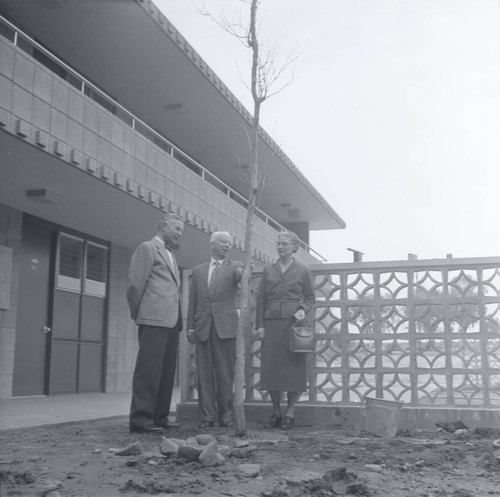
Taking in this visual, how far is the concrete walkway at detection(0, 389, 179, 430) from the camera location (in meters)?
6.86

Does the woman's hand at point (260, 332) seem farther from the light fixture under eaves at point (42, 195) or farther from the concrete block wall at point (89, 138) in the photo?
the light fixture under eaves at point (42, 195)

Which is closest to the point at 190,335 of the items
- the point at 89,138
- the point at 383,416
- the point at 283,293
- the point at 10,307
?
the point at 283,293

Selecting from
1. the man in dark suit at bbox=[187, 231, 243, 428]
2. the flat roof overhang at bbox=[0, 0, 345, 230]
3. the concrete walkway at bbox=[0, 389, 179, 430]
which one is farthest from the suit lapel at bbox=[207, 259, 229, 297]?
the concrete walkway at bbox=[0, 389, 179, 430]

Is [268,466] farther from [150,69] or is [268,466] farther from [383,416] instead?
[150,69]

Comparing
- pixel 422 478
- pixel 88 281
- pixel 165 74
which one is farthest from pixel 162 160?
pixel 422 478

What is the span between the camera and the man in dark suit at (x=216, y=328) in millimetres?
6328

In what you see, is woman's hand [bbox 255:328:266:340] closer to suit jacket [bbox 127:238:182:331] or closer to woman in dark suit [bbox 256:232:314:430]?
woman in dark suit [bbox 256:232:314:430]

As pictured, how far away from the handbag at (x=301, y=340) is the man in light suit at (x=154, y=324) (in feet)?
3.53

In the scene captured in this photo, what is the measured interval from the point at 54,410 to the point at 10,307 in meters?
2.60

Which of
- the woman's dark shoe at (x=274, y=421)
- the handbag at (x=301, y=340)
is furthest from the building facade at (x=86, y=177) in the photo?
the woman's dark shoe at (x=274, y=421)

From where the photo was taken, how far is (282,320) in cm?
650

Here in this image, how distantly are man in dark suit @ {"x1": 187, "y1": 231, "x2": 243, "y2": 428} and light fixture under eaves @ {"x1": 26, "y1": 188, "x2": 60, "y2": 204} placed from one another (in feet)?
13.3

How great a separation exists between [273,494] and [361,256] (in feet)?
25.7

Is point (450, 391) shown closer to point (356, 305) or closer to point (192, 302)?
point (356, 305)
